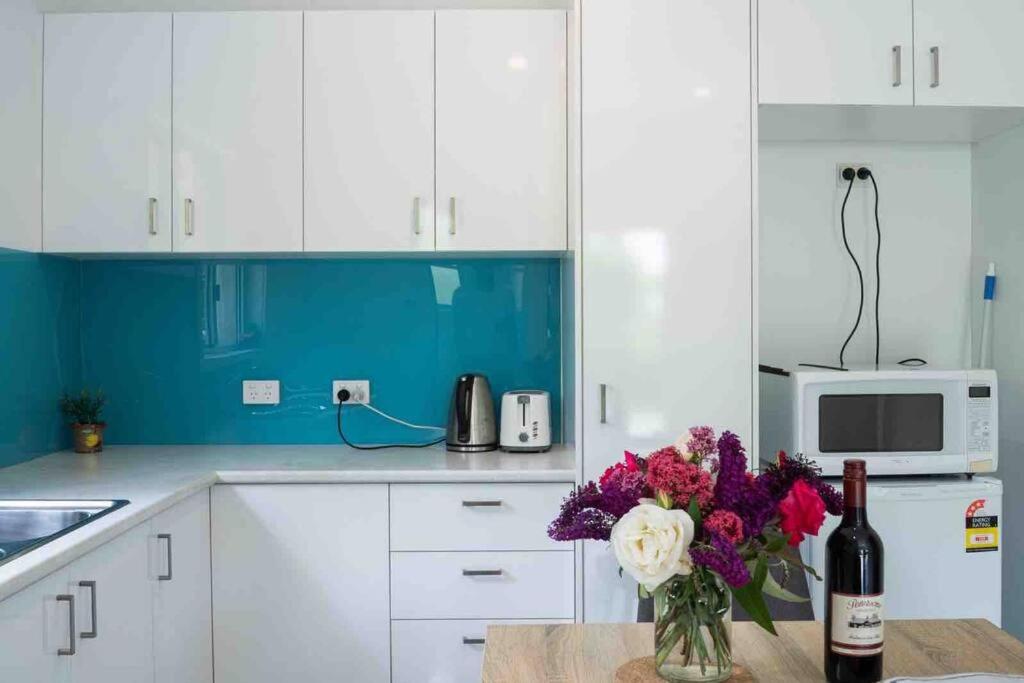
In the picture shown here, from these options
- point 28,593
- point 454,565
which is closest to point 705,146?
point 454,565

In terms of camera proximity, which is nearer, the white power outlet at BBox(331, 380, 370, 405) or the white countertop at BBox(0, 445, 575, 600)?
the white countertop at BBox(0, 445, 575, 600)

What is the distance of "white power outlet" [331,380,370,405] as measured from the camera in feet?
10.3

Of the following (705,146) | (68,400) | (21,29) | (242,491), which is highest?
(21,29)

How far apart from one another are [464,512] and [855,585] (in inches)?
63.1

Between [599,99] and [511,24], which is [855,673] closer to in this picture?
[599,99]

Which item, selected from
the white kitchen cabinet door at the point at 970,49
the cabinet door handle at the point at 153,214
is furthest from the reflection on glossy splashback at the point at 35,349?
the white kitchen cabinet door at the point at 970,49

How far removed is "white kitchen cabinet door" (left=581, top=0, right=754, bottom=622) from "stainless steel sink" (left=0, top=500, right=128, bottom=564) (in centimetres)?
128

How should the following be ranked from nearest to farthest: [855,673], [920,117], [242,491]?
[855,673]
[242,491]
[920,117]

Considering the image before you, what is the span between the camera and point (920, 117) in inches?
109

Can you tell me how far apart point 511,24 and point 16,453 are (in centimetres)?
196

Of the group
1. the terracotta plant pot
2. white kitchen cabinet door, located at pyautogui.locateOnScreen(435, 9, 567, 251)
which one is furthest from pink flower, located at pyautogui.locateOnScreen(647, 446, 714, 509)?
the terracotta plant pot

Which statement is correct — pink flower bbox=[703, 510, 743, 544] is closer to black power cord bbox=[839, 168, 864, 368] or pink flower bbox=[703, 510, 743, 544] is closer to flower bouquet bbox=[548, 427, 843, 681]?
flower bouquet bbox=[548, 427, 843, 681]

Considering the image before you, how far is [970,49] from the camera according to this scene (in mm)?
A: 2648

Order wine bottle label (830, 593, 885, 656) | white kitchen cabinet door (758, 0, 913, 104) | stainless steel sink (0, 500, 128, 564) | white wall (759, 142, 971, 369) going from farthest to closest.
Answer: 1. white wall (759, 142, 971, 369)
2. white kitchen cabinet door (758, 0, 913, 104)
3. stainless steel sink (0, 500, 128, 564)
4. wine bottle label (830, 593, 885, 656)
